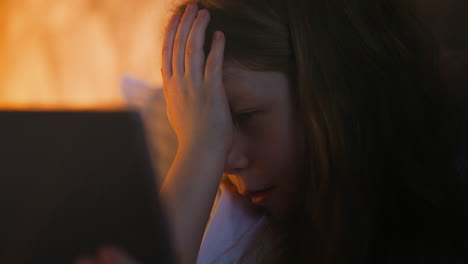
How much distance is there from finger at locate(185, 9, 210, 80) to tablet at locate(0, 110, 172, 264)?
1.12ft

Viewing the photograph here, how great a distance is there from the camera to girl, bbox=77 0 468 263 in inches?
27.5

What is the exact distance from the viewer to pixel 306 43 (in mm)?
700

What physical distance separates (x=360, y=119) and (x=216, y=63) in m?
0.26

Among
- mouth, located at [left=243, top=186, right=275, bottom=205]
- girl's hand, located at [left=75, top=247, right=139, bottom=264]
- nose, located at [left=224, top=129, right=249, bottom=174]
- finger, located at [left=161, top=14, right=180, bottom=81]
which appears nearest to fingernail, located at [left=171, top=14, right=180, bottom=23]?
finger, located at [left=161, top=14, right=180, bottom=81]

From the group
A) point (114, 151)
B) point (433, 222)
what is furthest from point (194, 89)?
point (433, 222)

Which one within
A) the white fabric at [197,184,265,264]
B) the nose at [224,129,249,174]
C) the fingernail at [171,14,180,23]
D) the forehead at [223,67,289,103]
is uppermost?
the fingernail at [171,14,180,23]

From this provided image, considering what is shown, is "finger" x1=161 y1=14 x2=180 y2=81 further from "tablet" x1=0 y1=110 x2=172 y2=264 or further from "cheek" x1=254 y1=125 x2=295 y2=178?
"tablet" x1=0 y1=110 x2=172 y2=264

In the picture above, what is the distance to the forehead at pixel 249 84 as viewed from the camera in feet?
2.31

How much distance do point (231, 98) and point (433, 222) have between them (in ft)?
1.28

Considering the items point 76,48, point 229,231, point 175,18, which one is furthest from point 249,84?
point 76,48

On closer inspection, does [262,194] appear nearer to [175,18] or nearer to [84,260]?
[175,18]

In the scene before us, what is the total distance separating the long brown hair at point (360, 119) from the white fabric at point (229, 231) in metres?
0.18

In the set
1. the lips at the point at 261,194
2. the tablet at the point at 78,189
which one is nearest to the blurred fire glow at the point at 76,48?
the lips at the point at 261,194

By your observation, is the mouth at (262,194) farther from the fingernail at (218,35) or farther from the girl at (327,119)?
the fingernail at (218,35)
